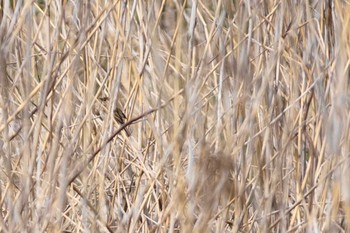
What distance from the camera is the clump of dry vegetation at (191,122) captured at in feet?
3.31

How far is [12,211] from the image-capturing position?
1.11 metres

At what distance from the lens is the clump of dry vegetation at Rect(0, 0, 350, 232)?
1008 millimetres

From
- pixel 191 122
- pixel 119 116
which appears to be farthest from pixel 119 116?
pixel 191 122

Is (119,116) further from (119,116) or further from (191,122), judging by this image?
(191,122)

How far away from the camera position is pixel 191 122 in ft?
3.87

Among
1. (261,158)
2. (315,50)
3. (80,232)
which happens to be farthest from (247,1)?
(80,232)

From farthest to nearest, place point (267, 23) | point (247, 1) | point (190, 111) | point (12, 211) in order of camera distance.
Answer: point (267, 23)
point (247, 1)
point (12, 211)
point (190, 111)

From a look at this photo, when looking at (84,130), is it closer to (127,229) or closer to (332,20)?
(127,229)

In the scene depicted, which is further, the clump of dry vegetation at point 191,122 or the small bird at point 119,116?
the small bird at point 119,116

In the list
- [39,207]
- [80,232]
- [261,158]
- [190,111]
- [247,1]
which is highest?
[247,1]

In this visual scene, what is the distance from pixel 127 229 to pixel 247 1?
1.42 ft

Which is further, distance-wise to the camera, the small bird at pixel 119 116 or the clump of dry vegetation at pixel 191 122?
the small bird at pixel 119 116

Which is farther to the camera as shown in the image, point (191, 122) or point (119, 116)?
point (119, 116)

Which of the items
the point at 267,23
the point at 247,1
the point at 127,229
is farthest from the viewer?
the point at 267,23
